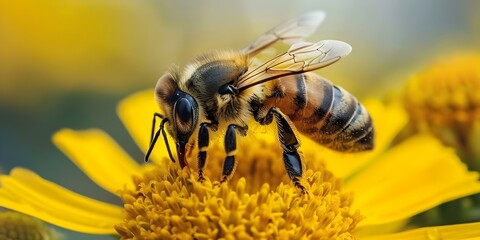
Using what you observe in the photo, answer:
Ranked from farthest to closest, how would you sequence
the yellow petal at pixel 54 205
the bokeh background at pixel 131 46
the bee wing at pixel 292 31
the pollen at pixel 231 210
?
the bokeh background at pixel 131 46 < the bee wing at pixel 292 31 < the yellow petal at pixel 54 205 < the pollen at pixel 231 210

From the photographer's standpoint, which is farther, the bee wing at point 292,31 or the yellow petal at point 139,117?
the yellow petal at point 139,117

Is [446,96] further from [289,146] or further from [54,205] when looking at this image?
[54,205]

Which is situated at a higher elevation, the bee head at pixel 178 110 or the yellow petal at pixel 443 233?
the bee head at pixel 178 110

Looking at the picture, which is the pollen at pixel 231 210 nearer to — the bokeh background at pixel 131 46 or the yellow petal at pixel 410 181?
the yellow petal at pixel 410 181

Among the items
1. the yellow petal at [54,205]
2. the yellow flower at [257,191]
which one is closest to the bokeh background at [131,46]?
the yellow flower at [257,191]

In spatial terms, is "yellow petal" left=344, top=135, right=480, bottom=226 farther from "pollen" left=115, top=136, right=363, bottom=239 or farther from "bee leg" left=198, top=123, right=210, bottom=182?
"bee leg" left=198, top=123, right=210, bottom=182

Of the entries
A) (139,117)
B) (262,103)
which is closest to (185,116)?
(262,103)
